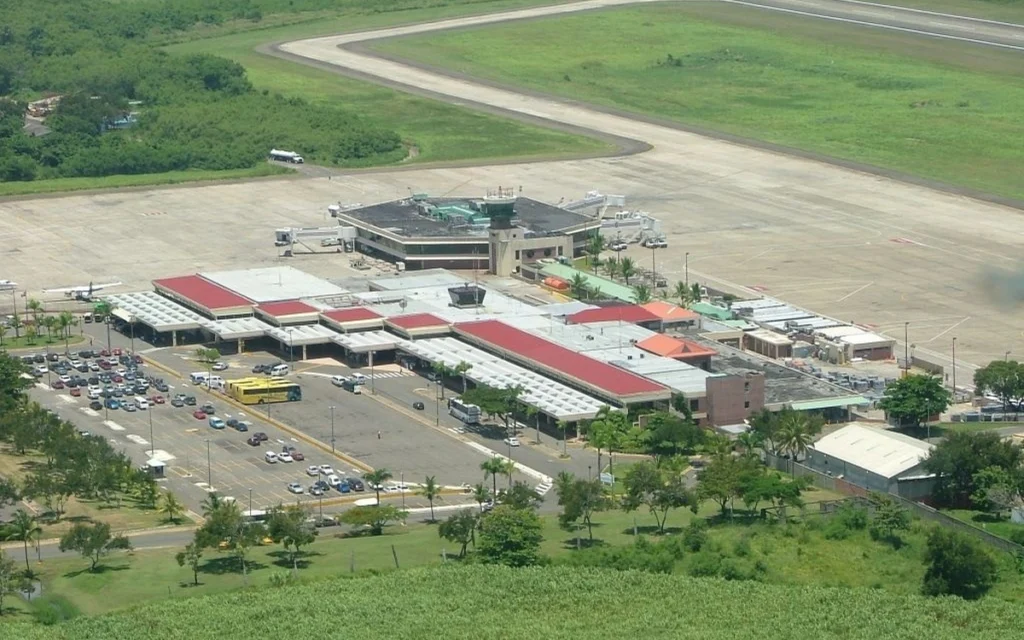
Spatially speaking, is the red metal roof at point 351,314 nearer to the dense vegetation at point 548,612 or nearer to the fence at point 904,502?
the fence at point 904,502

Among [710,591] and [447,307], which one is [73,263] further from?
[710,591]

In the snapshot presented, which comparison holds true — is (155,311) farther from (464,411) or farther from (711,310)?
(711,310)

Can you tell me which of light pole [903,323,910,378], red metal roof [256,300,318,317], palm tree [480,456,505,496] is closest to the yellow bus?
red metal roof [256,300,318,317]

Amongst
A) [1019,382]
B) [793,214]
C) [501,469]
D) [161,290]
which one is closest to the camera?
[501,469]

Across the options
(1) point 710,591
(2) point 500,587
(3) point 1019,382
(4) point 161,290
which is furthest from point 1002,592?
(4) point 161,290

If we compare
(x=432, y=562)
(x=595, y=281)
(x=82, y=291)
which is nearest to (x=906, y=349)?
(x=595, y=281)

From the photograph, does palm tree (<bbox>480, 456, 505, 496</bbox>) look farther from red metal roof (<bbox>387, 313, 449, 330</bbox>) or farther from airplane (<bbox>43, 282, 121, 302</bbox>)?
airplane (<bbox>43, 282, 121, 302</bbox>)
